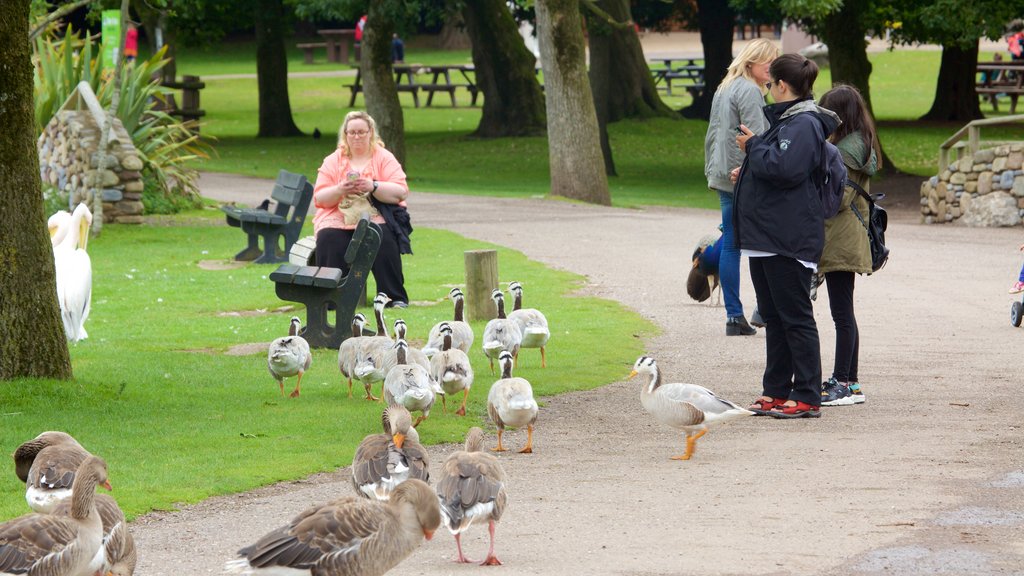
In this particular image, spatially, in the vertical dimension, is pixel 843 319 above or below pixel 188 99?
above

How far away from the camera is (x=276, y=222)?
712 inches

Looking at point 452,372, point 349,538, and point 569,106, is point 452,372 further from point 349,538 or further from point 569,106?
point 569,106

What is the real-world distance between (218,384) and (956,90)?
3768 centimetres

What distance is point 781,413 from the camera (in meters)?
8.95

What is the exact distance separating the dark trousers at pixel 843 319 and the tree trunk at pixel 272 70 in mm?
32723

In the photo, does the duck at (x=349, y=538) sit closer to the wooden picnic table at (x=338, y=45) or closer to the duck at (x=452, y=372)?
the duck at (x=452, y=372)

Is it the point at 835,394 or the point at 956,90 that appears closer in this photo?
the point at 835,394

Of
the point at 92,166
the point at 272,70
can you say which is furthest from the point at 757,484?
the point at 272,70

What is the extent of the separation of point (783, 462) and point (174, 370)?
510 cm

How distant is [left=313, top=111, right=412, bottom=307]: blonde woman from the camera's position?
504 inches

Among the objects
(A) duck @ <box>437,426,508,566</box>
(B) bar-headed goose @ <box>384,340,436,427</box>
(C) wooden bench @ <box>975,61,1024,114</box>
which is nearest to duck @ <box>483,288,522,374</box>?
(B) bar-headed goose @ <box>384,340,436,427</box>

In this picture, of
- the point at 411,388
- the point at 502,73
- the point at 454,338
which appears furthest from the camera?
the point at 502,73

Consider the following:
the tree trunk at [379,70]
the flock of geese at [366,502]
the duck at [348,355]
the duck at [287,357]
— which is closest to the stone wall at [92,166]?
the tree trunk at [379,70]

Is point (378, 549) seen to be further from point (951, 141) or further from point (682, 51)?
point (682, 51)
